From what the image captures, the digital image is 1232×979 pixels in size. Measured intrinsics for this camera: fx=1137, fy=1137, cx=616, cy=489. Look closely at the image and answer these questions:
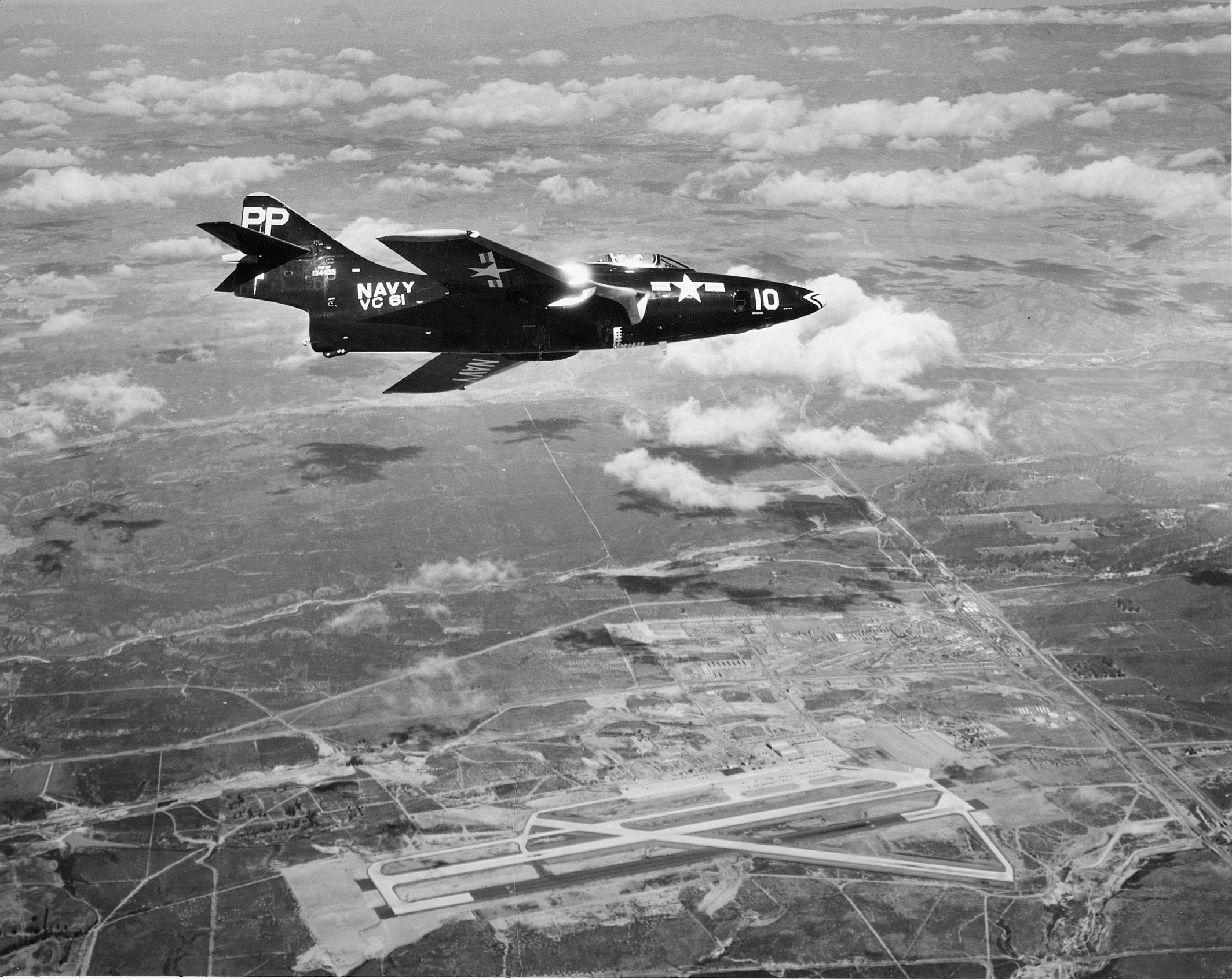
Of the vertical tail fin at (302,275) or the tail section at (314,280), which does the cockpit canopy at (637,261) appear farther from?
the vertical tail fin at (302,275)

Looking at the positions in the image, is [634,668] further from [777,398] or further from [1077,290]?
[1077,290]

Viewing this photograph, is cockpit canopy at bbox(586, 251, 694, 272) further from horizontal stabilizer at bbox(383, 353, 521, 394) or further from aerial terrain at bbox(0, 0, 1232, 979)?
aerial terrain at bbox(0, 0, 1232, 979)

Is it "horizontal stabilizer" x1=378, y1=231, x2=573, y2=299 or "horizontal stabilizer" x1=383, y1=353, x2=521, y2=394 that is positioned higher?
"horizontal stabilizer" x1=378, y1=231, x2=573, y2=299

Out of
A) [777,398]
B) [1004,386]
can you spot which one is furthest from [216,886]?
[1004,386]

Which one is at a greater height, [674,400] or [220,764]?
[674,400]

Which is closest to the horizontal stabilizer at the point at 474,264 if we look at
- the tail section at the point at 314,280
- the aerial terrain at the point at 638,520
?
the tail section at the point at 314,280

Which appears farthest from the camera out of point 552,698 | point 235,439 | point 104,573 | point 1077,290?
point 1077,290

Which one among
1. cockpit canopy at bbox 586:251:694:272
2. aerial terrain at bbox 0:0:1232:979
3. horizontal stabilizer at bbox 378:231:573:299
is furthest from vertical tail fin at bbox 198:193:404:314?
aerial terrain at bbox 0:0:1232:979

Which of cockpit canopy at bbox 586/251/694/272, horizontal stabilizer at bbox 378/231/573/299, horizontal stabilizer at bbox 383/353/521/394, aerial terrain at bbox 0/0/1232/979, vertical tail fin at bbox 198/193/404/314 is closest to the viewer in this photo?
horizontal stabilizer at bbox 378/231/573/299
